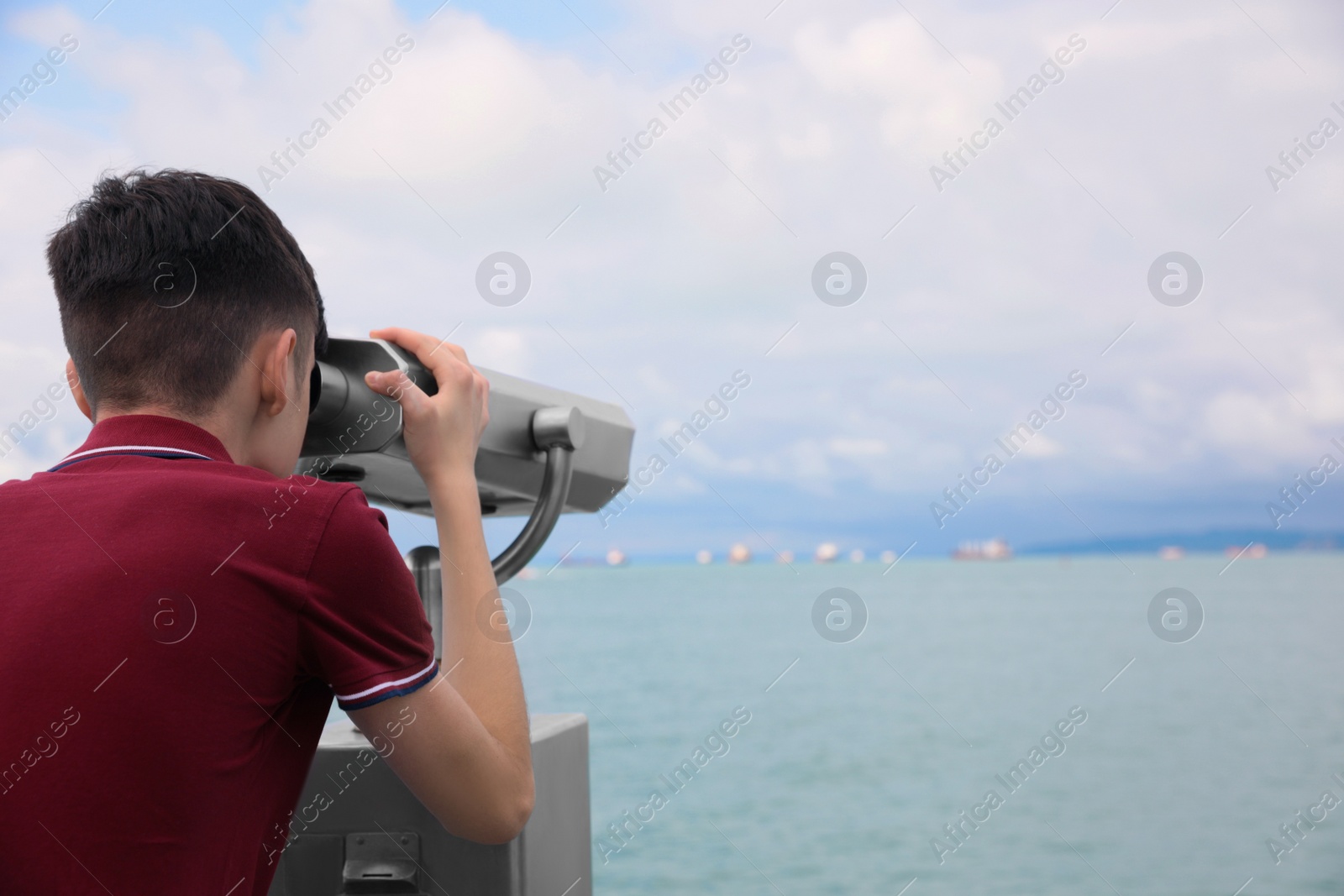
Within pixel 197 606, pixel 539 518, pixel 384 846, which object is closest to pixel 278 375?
pixel 197 606

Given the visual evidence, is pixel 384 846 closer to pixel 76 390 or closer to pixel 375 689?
pixel 375 689

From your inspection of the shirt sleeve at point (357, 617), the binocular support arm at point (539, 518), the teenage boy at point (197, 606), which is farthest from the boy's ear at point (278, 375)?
the binocular support arm at point (539, 518)

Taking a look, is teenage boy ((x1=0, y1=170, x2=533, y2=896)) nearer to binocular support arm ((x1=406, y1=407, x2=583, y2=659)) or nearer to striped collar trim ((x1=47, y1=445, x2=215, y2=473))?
striped collar trim ((x1=47, y1=445, x2=215, y2=473))

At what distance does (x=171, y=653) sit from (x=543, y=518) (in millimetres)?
415

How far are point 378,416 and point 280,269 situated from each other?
0.47ft

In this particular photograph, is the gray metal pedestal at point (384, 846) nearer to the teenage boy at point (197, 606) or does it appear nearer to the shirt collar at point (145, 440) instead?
the teenage boy at point (197, 606)

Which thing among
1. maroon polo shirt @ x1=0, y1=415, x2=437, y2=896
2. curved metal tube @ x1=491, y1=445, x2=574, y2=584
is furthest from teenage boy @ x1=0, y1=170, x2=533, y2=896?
curved metal tube @ x1=491, y1=445, x2=574, y2=584

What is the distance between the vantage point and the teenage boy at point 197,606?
1.95 feet

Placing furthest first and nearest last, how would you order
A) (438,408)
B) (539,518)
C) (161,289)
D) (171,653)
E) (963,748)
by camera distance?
(963,748) → (539,518) → (438,408) → (161,289) → (171,653)

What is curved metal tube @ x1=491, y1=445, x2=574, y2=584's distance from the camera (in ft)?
3.14

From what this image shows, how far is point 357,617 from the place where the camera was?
65 centimetres

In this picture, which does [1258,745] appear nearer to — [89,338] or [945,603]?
[89,338]

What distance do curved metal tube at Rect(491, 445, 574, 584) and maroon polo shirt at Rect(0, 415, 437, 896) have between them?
0.90 ft

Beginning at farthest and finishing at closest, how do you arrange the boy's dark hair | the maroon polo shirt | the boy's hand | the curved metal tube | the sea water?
the sea water, the curved metal tube, the boy's hand, the boy's dark hair, the maroon polo shirt
